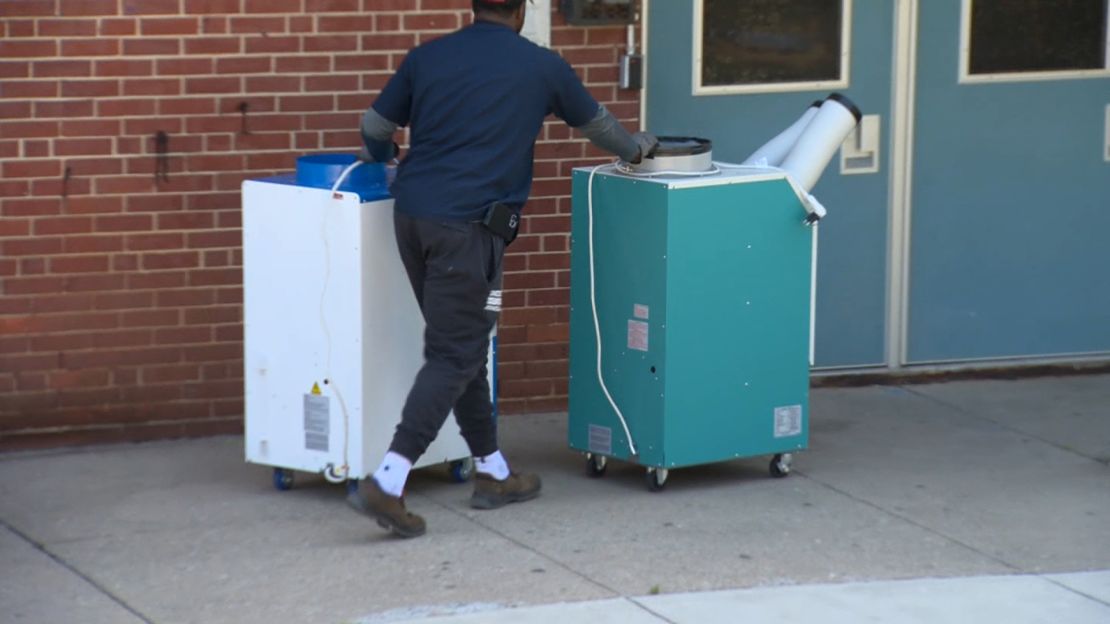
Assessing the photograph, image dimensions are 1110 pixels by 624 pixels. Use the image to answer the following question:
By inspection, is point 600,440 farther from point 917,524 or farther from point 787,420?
point 917,524

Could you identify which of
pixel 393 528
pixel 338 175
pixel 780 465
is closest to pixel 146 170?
pixel 338 175

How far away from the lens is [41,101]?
6.99 meters

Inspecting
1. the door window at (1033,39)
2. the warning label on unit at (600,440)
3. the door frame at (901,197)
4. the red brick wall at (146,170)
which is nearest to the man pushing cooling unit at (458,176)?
the warning label on unit at (600,440)

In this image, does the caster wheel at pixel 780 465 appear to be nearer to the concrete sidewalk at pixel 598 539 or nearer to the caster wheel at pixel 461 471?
the concrete sidewalk at pixel 598 539

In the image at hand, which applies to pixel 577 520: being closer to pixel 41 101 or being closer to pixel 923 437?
pixel 923 437

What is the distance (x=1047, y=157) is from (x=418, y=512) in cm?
357

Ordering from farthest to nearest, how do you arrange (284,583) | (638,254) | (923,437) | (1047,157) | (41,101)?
1. (1047,157)
2. (923,437)
3. (41,101)
4. (638,254)
5. (284,583)

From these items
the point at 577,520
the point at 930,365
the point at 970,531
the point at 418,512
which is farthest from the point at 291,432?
the point at 930,365

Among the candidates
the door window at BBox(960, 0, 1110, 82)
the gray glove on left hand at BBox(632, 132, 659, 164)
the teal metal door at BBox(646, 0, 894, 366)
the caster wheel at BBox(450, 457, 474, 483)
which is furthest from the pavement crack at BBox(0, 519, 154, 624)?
the door window at BBox(960, 0, 1110, 82)

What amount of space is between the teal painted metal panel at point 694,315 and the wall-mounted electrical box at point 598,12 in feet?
3.43

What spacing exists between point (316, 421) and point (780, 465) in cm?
Answer: 170

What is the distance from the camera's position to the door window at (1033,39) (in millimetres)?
8242

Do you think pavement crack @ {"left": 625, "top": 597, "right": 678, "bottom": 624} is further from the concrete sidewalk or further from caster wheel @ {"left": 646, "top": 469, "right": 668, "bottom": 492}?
caster wheel @ {"left": 646, "top": 469, "right": 668, "bottom": 492}

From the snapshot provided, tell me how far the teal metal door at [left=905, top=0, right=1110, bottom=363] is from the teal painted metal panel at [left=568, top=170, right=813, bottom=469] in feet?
5.98
